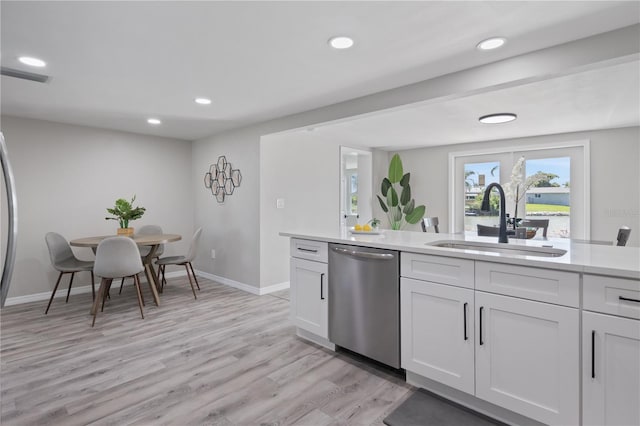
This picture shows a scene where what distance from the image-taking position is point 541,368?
65.1 inches

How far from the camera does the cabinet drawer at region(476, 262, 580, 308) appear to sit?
157 cm

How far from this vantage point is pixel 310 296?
282 centimetres

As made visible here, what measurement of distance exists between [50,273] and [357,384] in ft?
13.5

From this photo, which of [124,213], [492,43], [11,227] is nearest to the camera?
[11,227]

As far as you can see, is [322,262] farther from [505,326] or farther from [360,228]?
[505,326]

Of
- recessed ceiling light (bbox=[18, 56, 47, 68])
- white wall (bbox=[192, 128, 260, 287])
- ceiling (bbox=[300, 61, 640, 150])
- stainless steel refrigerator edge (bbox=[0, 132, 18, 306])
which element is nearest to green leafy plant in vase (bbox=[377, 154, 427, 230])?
ceiling (bbox=[300, 61, 640, 150])

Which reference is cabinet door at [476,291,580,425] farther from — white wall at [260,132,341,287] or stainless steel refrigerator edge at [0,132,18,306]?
white wall at [260,132,341,287]

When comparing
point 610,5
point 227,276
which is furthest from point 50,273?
point 610,5

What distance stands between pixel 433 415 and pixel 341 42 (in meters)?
2.27

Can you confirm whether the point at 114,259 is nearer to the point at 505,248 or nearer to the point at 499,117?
the point at 505,248

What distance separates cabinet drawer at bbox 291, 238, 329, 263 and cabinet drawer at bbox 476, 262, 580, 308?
118cm

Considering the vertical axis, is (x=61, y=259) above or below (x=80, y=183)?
below

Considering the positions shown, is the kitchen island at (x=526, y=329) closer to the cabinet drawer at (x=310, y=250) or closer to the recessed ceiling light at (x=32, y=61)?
the cabinet drawer at (x=310, y=250)

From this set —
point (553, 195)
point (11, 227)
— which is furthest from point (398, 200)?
point (11, 227)
